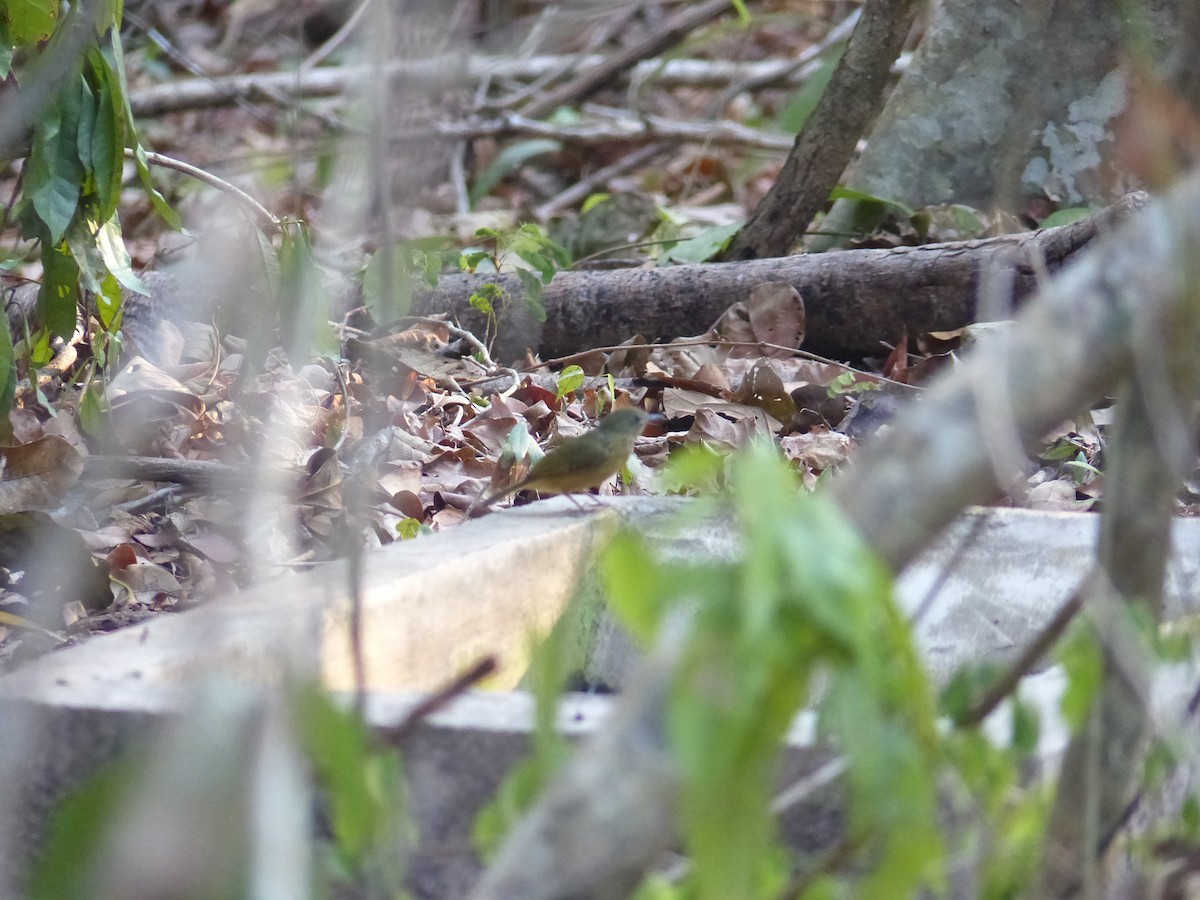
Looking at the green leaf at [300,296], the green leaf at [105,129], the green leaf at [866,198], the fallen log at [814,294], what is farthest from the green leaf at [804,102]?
the green leaf at [105,129]

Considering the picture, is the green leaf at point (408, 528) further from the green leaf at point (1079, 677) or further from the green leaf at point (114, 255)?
the green leaf at point (1079, 677)

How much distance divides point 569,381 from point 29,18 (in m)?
1.72

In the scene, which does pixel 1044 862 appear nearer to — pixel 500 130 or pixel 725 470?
pixel 725 470

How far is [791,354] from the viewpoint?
448cm

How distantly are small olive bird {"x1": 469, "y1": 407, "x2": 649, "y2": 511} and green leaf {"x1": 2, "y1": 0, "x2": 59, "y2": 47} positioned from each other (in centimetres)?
139

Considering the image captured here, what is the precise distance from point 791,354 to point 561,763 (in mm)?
3489

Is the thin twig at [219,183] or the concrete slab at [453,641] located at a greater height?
the concrete slab at [453,641]

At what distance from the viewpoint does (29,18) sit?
288cm

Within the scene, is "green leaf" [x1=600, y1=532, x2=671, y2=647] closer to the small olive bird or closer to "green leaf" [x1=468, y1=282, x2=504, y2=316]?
the small olive bird

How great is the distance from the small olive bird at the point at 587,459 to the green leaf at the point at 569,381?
0.89 m

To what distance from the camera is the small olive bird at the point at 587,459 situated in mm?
2938

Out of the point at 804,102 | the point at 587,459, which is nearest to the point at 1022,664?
the point at 587,459

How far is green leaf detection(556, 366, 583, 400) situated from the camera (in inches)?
157

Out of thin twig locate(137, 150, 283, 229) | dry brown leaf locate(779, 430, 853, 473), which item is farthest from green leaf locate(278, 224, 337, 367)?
dry brown leaf locate(779, 430, 853, 473)
